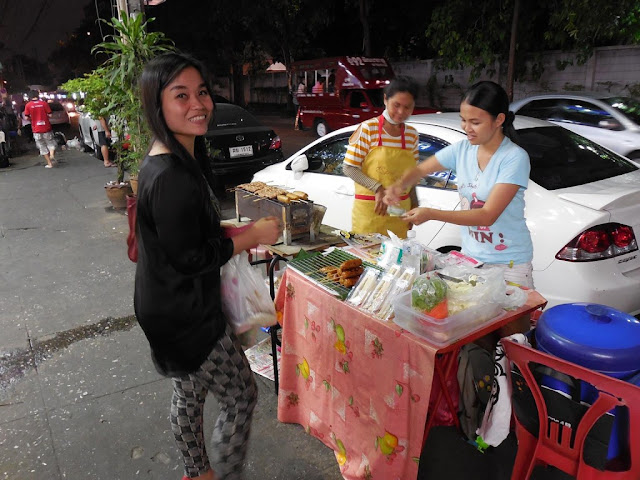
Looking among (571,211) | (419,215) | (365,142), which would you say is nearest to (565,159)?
(571,211)

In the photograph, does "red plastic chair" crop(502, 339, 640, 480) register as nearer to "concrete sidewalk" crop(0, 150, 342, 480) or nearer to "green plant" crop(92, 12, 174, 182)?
"concrete sidewalk" crop(0, 150, 342, 480)

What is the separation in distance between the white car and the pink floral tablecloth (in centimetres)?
157

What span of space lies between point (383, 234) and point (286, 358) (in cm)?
111

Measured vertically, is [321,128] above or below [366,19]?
below

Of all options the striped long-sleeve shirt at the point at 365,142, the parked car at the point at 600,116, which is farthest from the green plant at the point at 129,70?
the parked car at the point at 600,116

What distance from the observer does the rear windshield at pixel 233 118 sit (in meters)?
8.22

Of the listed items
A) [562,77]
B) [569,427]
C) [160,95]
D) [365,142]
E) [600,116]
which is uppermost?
[562,77]

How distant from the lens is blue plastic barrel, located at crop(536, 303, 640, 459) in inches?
66.2

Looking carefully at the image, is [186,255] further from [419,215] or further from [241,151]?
A: [241,151]

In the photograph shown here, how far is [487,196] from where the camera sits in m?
2.40

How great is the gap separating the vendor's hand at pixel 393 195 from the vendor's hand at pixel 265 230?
3.54 feet

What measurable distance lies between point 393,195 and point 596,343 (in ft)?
4.59

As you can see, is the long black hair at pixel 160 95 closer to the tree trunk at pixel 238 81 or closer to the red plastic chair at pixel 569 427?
the red plastic chair at pixel 569 427

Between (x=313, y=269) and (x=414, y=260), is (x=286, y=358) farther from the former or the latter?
(x=414, y=260)
